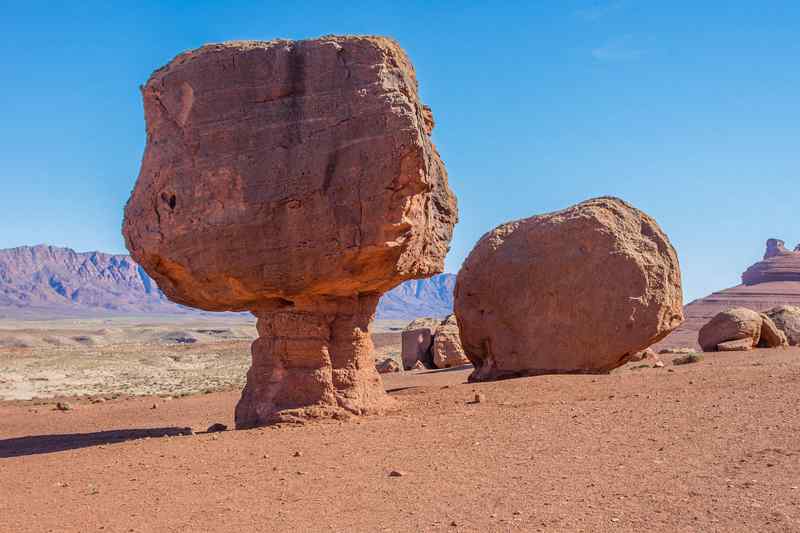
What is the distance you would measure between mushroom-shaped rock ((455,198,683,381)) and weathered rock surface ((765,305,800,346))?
37.8 feet

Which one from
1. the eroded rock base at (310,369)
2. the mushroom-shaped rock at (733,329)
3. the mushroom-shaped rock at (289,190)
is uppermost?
the mushroom-shaped rock at (289,190)

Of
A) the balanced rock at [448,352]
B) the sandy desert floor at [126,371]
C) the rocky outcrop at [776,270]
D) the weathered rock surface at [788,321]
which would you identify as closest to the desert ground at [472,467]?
the balanced rock at [448,352]

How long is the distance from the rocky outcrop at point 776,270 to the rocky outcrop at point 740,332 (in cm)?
5479

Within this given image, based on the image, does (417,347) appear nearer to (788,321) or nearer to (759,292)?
(788,321)

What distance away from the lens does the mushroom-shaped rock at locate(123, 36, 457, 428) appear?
1094 cm

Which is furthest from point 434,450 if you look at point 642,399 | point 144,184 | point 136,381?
point 136,381

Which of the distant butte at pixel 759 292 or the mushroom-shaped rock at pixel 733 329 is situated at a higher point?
the distant butte at pixel 759 292

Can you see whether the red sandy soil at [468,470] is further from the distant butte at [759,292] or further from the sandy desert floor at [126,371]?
the distant butte at [759,292]

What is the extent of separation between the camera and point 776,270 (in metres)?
74.2

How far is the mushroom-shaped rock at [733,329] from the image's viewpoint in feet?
73.7

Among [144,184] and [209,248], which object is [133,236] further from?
[209,248]

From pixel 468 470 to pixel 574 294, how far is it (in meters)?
8.62

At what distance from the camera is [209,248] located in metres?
11.2

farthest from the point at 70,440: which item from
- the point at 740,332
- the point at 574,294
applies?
the point at 740,332
